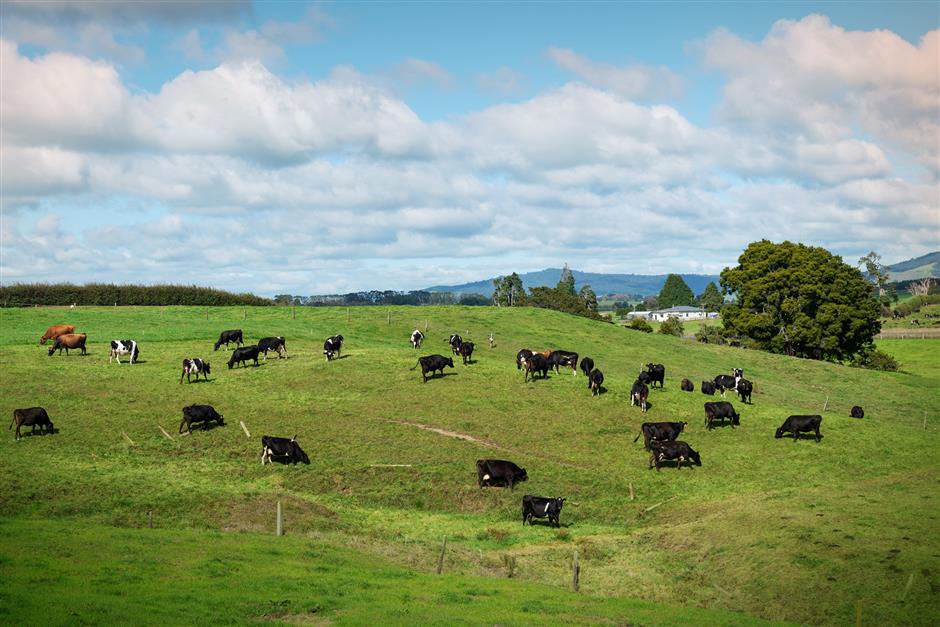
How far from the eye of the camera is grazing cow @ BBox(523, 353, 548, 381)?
51.9 m

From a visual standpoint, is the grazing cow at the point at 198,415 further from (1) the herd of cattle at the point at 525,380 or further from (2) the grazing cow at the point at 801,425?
(2) the grazing cow at the point at 801,425

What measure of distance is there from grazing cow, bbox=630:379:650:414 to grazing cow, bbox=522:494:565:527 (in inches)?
611

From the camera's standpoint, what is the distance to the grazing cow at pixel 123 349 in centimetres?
5525

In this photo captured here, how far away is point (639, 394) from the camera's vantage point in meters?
46.8

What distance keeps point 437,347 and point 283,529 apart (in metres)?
38.5

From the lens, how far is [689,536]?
2936 cm

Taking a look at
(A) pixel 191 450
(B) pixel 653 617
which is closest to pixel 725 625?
(B) pixel 653 617

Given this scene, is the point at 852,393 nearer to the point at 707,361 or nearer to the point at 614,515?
the point at 707,361

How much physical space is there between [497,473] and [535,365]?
17.2 m

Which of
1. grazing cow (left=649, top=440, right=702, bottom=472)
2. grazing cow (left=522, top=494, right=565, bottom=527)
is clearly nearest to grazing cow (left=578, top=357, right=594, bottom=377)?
grazing cow (left=649, top=440, right=702, bottom=472)

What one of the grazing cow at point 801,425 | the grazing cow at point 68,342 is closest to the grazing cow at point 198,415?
the grazing cow at point 68,342

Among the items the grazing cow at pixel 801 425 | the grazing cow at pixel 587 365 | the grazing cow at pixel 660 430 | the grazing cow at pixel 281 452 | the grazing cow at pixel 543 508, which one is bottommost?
the grazing cow at pixel 543 508

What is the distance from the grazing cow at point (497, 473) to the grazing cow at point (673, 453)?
7.24 m

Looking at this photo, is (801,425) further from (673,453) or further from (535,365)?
(535,365)
